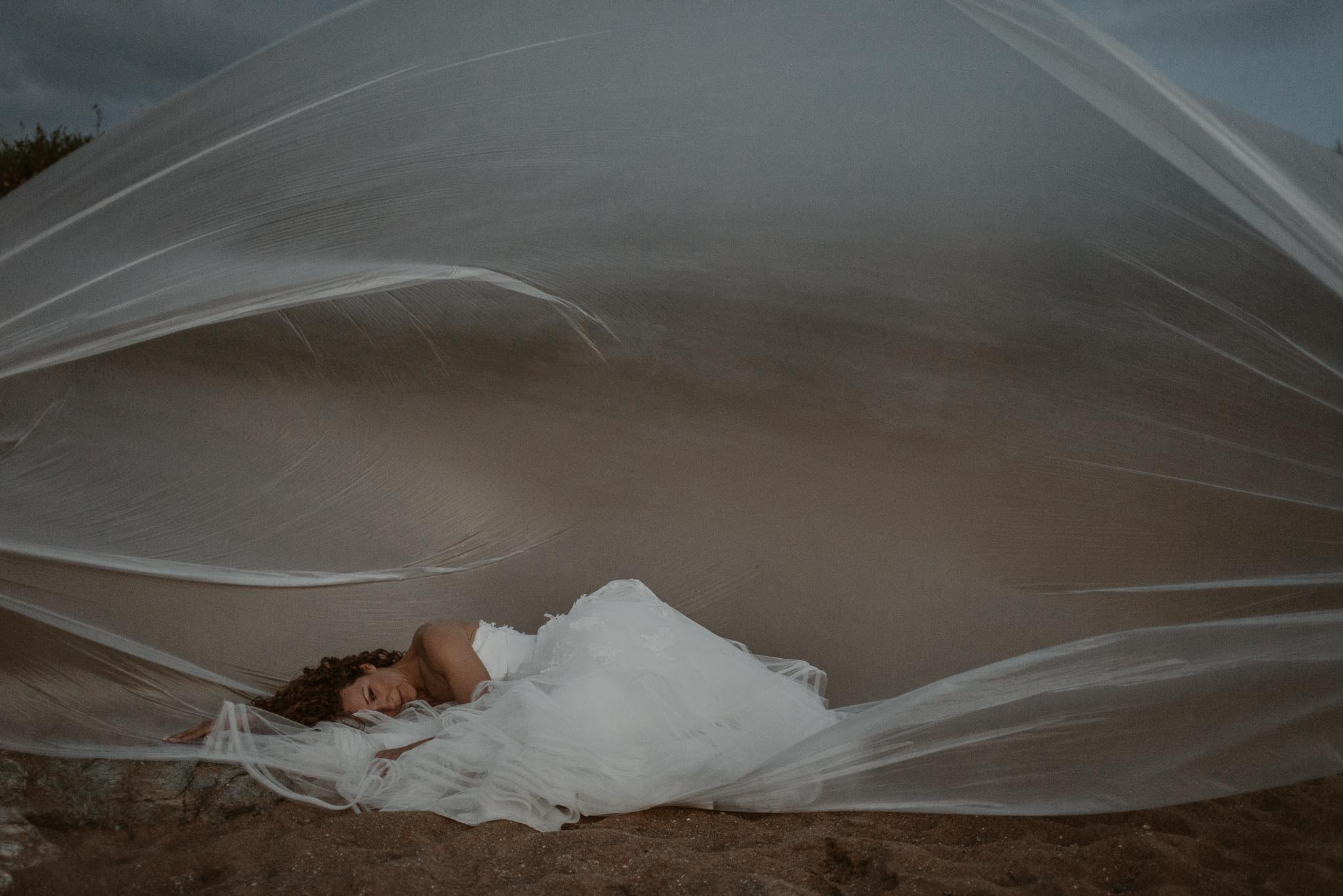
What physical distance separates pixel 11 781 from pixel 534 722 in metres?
1.51

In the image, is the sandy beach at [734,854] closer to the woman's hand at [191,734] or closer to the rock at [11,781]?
the rock at [11,781]

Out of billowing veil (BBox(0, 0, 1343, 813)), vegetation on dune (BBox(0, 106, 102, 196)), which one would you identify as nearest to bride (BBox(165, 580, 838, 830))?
billowing veil (BBox(0, 0, 1343, 813))

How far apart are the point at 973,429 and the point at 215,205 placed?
2560 millimetres

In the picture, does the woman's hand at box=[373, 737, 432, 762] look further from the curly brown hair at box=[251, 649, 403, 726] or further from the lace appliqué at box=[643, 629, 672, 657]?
the lace appliqué at box=[643, 629, 672, 657]

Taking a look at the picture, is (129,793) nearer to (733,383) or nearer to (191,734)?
(191,734)

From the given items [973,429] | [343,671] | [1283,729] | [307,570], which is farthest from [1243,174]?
[307,570]

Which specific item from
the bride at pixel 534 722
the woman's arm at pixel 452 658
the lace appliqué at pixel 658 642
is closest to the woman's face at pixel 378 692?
the bride at pixel 534 722

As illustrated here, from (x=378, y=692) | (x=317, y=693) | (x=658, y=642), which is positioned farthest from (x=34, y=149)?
(x=658, y=642)

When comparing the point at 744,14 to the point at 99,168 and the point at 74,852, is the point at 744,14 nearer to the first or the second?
the point at 99,168

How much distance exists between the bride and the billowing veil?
5.9 inches

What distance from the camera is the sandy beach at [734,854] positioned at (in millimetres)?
2303

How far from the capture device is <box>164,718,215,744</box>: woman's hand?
3.11 m

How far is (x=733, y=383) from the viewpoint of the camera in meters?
3.85

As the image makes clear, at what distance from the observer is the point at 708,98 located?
127 inches
